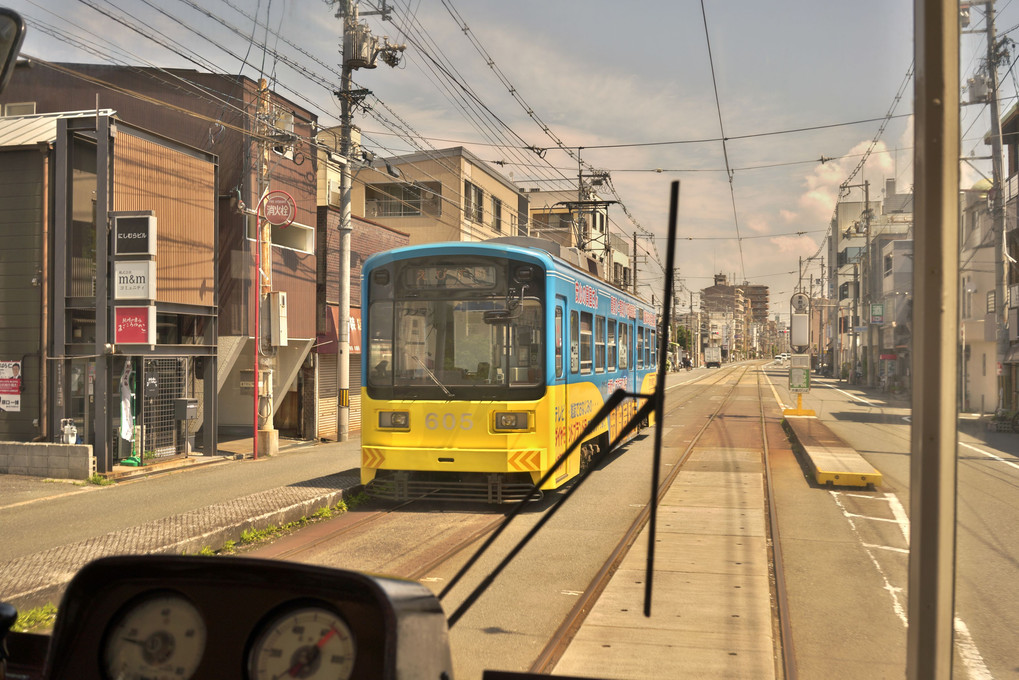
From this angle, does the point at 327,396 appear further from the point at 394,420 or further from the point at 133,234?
the point at 394,420

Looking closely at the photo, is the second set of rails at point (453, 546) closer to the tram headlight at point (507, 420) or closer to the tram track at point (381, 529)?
the tram track at point (381, 529)

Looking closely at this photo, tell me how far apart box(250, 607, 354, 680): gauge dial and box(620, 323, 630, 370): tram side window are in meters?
11.5

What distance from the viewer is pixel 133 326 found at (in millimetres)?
13086

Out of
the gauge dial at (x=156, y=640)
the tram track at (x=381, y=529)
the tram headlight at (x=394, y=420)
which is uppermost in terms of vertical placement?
the gauge dial at (x=156, y=640)

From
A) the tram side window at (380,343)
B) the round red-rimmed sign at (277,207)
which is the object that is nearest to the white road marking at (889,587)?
the tram side window at (380,343)

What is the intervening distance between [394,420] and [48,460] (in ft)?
22.6

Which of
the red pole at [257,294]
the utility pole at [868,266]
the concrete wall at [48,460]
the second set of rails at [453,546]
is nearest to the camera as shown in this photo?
the utility pole at [868,266]

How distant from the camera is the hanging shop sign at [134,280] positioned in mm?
13055

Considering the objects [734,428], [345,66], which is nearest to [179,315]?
[345,66]

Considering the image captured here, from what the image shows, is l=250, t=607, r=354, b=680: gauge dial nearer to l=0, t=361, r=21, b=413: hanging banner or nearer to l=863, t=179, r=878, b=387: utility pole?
l=863, t=179, r=878, b=387: utility pole

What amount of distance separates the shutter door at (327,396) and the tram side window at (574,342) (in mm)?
10875

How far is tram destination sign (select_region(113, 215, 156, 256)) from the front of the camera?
42.9 feet

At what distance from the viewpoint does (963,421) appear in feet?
6.07

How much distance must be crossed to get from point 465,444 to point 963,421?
290 inches
